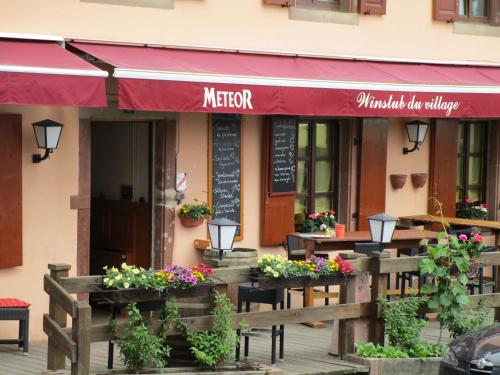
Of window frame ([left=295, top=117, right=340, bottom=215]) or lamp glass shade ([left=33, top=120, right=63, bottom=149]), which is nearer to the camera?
lamp glass shade ([left=33, top=120, right=63, bottom=149])

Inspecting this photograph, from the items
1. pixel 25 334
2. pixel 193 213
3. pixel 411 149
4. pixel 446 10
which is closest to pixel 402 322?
pixel 193 213

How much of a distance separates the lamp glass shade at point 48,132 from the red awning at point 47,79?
0.79 metres

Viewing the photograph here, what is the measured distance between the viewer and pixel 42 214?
528 inches

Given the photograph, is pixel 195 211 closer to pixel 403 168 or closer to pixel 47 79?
pixel 47 79

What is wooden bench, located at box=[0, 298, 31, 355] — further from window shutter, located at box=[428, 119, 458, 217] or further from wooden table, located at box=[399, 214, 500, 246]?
window shutter, located at box=[428, 119, 458, 217]

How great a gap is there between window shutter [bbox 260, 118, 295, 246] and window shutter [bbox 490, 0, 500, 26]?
4.57 m

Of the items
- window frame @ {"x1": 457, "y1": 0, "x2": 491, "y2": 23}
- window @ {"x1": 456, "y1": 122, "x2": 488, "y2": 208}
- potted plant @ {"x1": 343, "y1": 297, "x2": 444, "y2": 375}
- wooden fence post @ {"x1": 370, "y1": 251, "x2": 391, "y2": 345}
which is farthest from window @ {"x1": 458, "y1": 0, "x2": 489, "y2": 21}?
potted plant @ {"x1": 343, "y1": 297, "x2": 444, "y2": 375}

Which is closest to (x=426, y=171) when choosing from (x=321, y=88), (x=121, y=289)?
(x=321, y=88)

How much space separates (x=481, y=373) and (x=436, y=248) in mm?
→ 2084

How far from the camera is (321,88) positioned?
14273mm

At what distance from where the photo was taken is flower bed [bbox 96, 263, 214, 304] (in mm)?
10703

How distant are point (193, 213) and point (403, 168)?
380 cm

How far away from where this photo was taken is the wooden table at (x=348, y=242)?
1442 cm

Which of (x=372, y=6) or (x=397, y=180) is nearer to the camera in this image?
(x=372, y=6)
